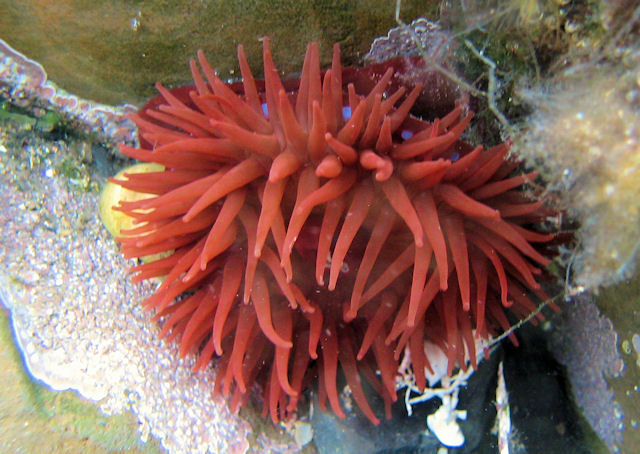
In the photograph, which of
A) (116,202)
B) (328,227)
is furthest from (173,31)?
(328,227)

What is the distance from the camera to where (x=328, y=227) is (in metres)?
1.92

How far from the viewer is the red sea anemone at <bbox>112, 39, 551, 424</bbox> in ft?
6.10

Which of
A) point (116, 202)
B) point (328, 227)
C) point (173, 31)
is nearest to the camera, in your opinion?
point (328, 227)

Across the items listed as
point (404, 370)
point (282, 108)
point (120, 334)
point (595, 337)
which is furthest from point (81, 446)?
point (595, 337)

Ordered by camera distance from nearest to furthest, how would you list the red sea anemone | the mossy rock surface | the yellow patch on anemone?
the red sea anemone < the mossy rock surface < the yellow patch on anemone

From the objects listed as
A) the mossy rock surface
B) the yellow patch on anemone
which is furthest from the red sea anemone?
the yellow patch on anemone

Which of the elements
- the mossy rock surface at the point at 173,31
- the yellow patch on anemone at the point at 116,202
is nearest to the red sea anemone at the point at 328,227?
the mossy rock surface at the point at 173,31

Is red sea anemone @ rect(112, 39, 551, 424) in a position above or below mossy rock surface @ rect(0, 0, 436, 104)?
below

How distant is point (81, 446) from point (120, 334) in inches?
21.1

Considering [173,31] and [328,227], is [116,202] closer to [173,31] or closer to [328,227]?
[173,31]

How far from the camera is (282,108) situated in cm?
175

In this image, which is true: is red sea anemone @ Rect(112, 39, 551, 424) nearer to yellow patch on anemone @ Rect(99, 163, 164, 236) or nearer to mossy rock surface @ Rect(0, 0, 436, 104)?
mossy rock surface @ Rect(0, 0, 436, 104)

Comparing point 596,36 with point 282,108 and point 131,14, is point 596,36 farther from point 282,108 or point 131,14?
point 131,14

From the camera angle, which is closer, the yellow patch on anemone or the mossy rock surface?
the mossy rock surface
